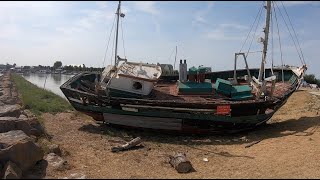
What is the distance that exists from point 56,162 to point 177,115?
6.30 meters

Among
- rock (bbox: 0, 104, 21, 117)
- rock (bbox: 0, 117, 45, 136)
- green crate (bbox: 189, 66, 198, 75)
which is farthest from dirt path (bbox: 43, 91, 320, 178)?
green crate (bbox: 189, 66, 198, 75)

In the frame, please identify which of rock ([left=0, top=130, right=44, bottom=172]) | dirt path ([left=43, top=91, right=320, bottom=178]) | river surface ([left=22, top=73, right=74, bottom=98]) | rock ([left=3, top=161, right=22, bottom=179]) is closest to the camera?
rock ([left=3, top=161, right=22, bottom=179])

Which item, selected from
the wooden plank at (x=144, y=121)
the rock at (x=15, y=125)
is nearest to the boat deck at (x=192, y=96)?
the wooden plank at (x=144, y=121)

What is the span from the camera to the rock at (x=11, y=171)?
8.61 metres

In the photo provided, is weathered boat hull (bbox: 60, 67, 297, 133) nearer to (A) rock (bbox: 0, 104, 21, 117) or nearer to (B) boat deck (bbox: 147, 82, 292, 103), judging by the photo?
(B) boat deck (bbox: 147, 82, 292, 103)

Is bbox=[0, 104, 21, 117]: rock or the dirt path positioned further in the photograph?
bbox=[0, 104, 21, 117]: rock

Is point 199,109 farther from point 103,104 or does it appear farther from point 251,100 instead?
point 103,104

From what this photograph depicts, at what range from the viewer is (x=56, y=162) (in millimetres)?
10359

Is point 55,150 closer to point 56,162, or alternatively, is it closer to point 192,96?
point 56,162

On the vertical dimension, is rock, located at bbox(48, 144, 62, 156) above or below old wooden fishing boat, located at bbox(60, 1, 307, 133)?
below

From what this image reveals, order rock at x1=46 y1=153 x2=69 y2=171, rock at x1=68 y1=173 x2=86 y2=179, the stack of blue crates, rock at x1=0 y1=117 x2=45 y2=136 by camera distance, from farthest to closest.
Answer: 1. the stack of blue crates
2. rock at x1=0 y1=117 x2=45 y2=136
3. rock at x1=46 y1=153 x2=69 y2=171
4. rock at x1=68 y1=173 x2=86 y2=179

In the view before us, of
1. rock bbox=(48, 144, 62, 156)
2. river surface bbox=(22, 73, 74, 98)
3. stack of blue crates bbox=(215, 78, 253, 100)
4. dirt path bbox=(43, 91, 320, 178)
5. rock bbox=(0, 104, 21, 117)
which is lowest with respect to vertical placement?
river surface bbox=(22, 73, 74, 98)

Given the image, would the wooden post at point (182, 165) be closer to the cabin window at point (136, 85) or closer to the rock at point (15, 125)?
the rock at point (15, 125)

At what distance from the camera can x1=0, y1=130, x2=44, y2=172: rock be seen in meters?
9.50
